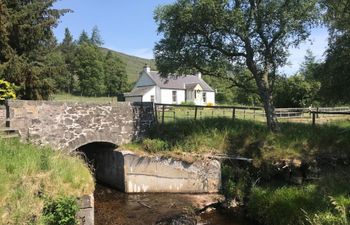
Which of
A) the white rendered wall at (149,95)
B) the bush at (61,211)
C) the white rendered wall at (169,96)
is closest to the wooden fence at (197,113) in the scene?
the bush at (61,211)

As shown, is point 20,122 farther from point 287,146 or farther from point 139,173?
point 287,146

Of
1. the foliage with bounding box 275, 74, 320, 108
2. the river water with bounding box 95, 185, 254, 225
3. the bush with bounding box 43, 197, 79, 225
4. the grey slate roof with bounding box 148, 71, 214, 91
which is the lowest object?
the river water with bounding box 95, 185, 254, 225

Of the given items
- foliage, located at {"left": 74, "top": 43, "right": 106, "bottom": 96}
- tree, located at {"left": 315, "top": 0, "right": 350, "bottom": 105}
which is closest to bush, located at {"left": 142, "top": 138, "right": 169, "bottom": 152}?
tree, located at {"left": 315, "top": 0, "right": 350, "bottom": 105}

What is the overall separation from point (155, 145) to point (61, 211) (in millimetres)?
8794

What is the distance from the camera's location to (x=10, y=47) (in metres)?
20.2

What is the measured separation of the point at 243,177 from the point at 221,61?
5187 millimetres

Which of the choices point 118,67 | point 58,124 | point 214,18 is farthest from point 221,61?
point 118,67

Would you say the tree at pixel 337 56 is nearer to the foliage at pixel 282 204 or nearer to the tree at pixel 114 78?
the foliage at pixel 282 204

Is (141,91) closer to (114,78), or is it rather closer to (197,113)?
(197,113)

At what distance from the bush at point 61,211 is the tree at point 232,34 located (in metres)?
9.57

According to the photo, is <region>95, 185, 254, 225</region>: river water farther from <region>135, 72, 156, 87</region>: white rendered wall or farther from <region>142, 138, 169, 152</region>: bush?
<region>135, 72, 156, 87</region>: white rendered wall

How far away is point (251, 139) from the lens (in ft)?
56.4

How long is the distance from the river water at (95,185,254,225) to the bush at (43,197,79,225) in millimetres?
4311

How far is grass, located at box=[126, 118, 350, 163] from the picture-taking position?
15969mm
